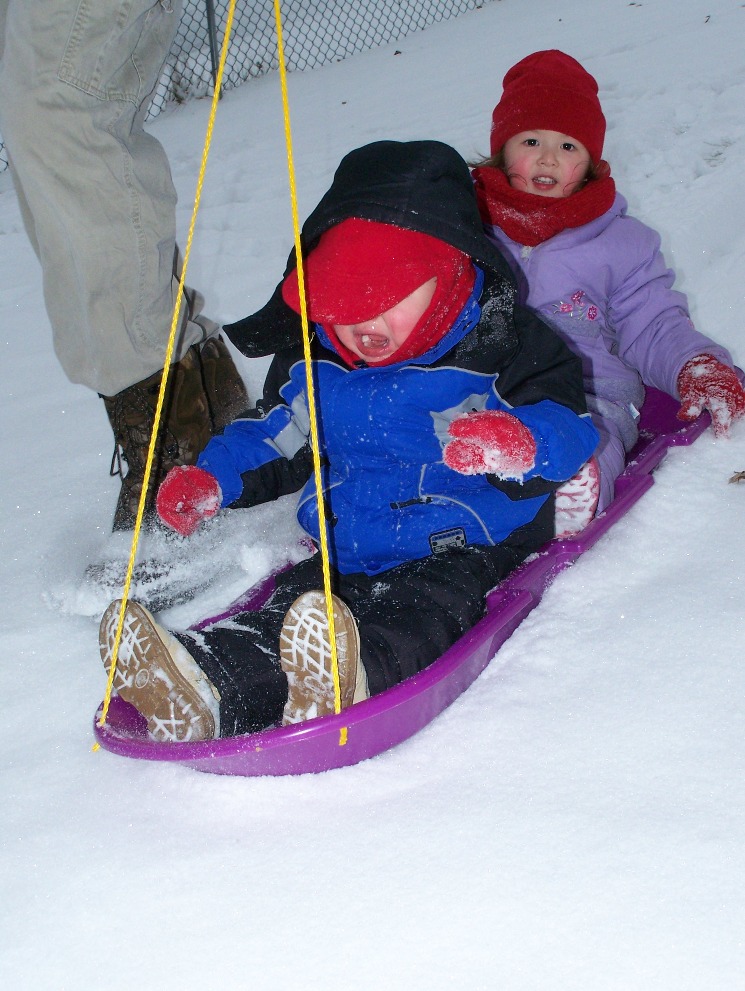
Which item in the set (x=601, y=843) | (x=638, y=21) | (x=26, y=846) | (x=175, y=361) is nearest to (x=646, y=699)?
(x=601, y=843)

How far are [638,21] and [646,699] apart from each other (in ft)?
16.5

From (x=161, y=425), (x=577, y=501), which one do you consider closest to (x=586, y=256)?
(x=577, y=501)

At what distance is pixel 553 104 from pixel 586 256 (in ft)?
1.12

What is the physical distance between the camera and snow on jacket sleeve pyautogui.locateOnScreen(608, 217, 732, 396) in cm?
209

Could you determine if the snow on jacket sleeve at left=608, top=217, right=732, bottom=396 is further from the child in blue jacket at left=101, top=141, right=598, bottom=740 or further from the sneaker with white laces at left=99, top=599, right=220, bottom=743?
the sneaker with white laces at left=99, top=599, right=220, bottom=743

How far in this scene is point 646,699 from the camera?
1372 millimetres

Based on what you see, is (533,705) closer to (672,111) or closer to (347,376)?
(347,376)

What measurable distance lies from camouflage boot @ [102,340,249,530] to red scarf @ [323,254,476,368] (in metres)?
0.66

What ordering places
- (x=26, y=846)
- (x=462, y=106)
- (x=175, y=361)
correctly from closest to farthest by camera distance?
1. (x=26, y=846)
2. (x=175, y=361)
3. (x=462, y=106)

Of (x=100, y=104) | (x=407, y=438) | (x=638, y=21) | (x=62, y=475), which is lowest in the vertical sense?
(x=62, y=475)

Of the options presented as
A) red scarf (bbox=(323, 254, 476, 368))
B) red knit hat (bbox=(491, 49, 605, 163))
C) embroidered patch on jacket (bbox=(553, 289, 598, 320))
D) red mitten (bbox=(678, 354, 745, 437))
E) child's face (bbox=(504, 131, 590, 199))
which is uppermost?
red knit hat (bbox=(491, 49, 605, 163))

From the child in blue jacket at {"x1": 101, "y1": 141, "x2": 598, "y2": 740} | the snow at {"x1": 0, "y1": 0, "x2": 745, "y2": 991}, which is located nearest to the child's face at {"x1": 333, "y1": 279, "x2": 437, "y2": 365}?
the child in blue jacket at {"x1": 101, "y1": 141, "x2": 598, "y2": 740}

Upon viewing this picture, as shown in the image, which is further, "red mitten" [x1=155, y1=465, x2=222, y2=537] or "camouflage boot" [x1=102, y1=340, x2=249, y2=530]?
"camouflage boot" [x1=102, y1=340, x2=249, y2=530]

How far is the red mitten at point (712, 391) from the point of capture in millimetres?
2031
